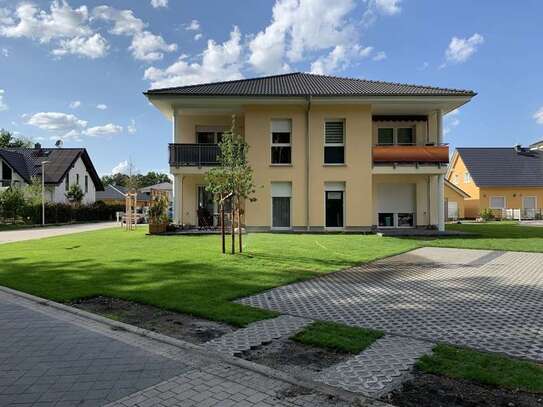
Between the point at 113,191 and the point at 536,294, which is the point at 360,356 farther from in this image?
the point at 113,191

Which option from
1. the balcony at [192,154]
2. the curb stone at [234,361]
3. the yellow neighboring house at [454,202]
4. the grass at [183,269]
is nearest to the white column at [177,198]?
the balcony at [192,154]

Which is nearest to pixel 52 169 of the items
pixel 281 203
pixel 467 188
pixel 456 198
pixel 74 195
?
pixel 74 195

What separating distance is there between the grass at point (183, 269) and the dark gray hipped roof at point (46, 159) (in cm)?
3451

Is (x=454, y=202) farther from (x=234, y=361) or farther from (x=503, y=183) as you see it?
(x=234, y=361)

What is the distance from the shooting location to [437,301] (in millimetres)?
7250

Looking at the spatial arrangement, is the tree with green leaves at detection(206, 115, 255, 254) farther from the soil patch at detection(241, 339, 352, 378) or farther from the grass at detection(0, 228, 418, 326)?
the soil patch at detection(241, 339, 352, 378)

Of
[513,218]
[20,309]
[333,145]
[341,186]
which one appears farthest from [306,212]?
[513,218]

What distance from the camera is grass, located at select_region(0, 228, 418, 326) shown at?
7531 mm

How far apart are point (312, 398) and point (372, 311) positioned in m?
3.15

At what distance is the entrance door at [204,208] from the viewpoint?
22.7m

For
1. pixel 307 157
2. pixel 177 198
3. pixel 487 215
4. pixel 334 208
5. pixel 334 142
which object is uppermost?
pixel 334 142

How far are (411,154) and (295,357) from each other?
17642mm

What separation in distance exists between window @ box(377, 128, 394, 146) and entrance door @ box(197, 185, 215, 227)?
9183 millimetres

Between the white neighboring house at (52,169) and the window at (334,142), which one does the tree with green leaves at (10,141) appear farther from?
the window at (334,142)
